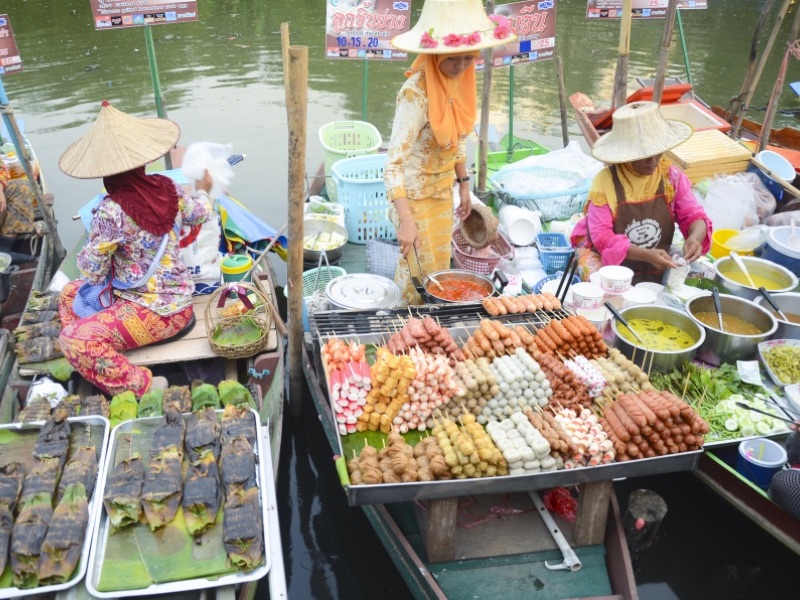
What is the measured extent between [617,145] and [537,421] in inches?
95.4

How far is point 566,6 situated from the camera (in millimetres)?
19266

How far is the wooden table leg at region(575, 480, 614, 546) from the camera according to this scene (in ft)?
11.6

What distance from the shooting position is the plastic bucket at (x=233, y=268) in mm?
5719

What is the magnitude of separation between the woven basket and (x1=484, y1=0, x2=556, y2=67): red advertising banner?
4.19 metres

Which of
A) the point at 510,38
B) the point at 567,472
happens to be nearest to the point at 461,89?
the point at 510,38

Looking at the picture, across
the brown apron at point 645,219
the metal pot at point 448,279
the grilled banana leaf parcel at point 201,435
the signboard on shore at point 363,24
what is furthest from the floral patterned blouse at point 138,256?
the signboard on shore at point 363,24

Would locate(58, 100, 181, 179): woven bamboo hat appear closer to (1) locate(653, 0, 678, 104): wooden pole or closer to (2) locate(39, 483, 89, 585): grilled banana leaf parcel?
(2) locate(39, 483, 89, 585): grilled banana leaf parcel

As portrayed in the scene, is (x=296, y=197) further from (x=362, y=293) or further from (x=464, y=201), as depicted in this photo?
(x=464, y=201)

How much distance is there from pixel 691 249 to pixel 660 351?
1.25m

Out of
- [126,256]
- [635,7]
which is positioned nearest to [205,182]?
[126,256]

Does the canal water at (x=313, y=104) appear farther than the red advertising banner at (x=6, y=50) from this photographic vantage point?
No

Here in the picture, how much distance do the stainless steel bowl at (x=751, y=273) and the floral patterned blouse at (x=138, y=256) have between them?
13.7ft

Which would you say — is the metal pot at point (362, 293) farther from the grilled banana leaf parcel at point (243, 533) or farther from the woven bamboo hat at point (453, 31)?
the grilled banana leaf parcel at point (243, 533)

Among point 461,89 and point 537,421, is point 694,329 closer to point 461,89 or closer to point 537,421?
point 537,421
